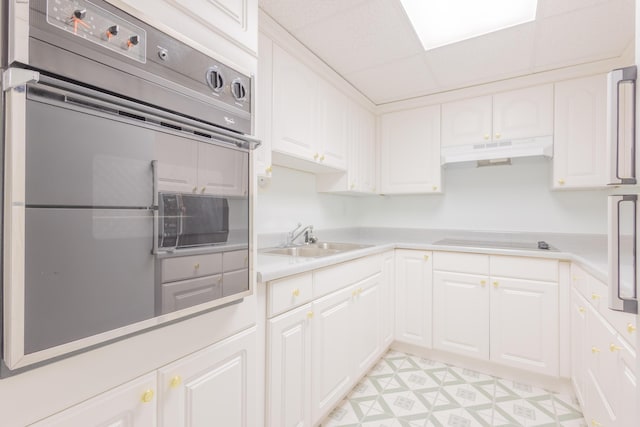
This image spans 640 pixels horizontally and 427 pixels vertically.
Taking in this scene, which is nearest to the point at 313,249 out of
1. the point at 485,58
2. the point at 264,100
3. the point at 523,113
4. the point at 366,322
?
the point at 366,322

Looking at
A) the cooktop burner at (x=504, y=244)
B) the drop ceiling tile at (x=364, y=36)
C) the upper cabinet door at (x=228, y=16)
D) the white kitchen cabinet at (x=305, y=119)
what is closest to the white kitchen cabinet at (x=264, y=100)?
the white kitchen cabinet at (x=305, y=119)

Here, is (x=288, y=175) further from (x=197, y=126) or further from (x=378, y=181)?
(x=197, y=126)

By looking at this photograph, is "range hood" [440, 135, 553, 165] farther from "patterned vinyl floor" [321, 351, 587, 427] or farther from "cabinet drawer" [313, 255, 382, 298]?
"patterned vinyl floor" [321, 351, 587, 427]

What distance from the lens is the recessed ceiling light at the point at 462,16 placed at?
1539 millimetres

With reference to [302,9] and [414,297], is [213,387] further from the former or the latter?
[414,297]

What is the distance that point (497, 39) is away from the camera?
Answer: 1795 millimetres

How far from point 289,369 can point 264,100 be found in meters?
1.30

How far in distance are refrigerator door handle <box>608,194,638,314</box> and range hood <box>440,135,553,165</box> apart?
1.69 metres

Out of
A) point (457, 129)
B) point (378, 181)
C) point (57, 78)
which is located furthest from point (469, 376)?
point (57, 78)

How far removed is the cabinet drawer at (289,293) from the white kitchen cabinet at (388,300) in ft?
3.24

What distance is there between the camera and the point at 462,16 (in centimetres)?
165

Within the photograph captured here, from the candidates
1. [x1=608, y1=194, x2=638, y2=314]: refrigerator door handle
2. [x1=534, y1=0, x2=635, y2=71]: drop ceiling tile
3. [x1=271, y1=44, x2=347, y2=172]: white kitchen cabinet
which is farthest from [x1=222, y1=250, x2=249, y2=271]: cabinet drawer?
[x1=534, y1=0, x2=635, y2=71]: drop ceiling tile

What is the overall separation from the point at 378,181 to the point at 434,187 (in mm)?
521

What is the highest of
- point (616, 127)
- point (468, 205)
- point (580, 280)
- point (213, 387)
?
point (616, 127)
